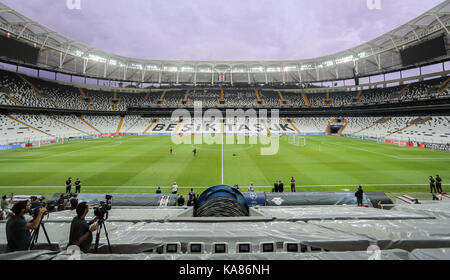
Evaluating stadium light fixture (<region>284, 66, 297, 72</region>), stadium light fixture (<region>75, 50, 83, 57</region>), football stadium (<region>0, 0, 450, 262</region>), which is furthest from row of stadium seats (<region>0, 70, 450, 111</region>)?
stadium light fixture (<region>75, 50, 83, 57</region>)

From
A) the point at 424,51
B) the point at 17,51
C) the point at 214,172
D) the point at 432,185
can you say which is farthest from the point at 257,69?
the point at 17,51

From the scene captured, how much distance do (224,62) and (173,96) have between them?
23.9m

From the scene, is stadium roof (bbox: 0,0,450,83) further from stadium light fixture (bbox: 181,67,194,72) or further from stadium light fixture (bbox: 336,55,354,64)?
stadium light fixture (bbox: 336,55,354,64)

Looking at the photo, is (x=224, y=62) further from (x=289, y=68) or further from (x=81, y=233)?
(x=81, y=233)

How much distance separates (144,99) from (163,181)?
2574 inches

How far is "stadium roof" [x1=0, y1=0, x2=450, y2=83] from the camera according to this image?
4019cm

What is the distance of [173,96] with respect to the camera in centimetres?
7625

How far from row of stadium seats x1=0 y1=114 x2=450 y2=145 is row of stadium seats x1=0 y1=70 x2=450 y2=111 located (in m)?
4.65

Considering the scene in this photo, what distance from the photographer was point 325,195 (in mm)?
9883

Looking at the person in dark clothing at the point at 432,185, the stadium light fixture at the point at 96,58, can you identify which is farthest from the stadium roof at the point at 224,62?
the person in dark clothing at the point at 432,185

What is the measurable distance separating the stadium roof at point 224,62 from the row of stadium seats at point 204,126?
1614 cm

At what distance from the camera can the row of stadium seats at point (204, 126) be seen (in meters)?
38.4

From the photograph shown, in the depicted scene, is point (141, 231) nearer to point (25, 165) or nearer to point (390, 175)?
point (390, 175)
